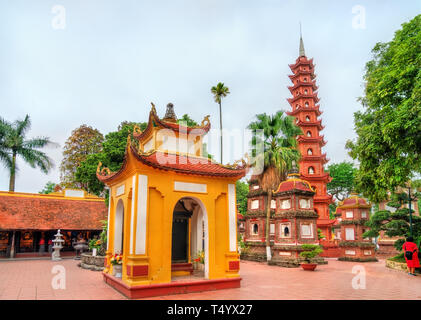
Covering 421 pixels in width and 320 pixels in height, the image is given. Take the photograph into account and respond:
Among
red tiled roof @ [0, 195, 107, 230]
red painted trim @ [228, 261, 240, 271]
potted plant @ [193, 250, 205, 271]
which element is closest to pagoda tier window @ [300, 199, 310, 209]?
potted plant @ [193, 250, 205, 271]

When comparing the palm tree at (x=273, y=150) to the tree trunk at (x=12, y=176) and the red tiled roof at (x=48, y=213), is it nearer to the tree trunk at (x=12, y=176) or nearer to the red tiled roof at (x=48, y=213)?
the red tiled roof at (x=48, y=213)

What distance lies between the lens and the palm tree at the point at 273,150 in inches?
851

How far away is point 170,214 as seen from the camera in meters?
9.96

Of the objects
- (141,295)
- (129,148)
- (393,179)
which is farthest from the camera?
(393,179)

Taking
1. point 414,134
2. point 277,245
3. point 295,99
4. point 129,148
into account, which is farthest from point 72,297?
point 295,99

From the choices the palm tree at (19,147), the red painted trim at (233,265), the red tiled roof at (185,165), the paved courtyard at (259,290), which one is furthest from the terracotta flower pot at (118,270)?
the palm tree at (19,147)

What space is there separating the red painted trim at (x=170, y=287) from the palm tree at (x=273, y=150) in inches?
465

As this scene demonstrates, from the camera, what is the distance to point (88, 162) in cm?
2511

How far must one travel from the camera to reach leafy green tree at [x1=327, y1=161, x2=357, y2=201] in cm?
4516

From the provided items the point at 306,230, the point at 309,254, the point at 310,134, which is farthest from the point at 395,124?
the point at 310,134

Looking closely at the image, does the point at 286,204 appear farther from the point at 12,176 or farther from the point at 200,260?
the point at 12,176

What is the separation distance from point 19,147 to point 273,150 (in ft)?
74.7
